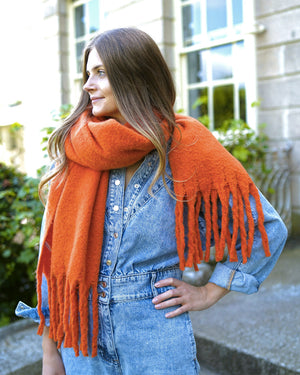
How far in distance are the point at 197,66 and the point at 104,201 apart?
16.3 ft

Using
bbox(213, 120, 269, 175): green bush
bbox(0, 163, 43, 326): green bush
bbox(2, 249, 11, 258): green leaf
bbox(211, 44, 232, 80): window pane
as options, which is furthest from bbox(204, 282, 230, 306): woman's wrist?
bbox(211, 44, 232, 80): window pane

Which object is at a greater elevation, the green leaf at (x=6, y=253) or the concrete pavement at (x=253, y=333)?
the green leaf at (x=6, y=253)

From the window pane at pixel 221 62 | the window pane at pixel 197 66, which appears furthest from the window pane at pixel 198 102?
the window pane at pixel 221 62

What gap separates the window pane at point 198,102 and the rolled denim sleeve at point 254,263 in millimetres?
4550

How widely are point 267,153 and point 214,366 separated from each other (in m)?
3.07

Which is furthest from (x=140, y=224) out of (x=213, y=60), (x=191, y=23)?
(x=191, y=23)

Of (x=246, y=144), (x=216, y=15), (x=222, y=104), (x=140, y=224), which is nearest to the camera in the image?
(x=140, y=224)

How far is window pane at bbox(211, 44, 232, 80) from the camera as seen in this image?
553 centimetres

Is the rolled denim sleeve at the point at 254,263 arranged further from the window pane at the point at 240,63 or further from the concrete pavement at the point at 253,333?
the window pane at the point at 240,63

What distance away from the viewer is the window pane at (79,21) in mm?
7746

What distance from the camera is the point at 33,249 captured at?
123 inches

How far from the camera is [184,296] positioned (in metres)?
1.40

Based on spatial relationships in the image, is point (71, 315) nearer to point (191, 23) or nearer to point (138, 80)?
point (138, 80)

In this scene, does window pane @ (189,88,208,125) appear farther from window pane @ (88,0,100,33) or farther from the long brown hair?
the long brown hair
